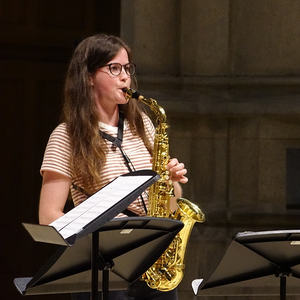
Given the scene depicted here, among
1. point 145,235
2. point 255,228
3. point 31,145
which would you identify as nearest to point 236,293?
point 145,235

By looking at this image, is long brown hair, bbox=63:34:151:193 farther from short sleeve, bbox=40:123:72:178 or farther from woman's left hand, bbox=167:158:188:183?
woman's left hand, bbox=167:158:188:183

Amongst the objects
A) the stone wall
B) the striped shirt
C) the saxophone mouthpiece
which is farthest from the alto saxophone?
the stone wall

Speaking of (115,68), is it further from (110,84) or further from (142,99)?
(142,99)

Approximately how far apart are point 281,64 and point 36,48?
1.88m

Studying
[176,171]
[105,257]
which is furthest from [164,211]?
[105,257]

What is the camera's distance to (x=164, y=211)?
4.94m

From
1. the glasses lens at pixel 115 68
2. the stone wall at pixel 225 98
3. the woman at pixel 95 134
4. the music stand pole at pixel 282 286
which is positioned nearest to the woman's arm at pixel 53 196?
the woman at pixel 95 134

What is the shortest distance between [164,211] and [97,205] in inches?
42.2

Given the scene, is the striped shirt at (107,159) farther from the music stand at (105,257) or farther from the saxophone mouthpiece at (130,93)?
the music stand at (105,257)

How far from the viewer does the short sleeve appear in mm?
4648

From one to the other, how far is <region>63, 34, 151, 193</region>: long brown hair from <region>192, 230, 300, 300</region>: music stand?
0.67 meters

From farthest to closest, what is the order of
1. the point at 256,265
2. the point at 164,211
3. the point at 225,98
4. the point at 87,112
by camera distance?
the point at 225,98 → the point at 164,211 → the point at 87,112 → the point at 256,265

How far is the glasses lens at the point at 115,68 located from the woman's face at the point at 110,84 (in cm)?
1

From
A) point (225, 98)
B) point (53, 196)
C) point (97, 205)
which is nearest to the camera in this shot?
point (97, 205)
